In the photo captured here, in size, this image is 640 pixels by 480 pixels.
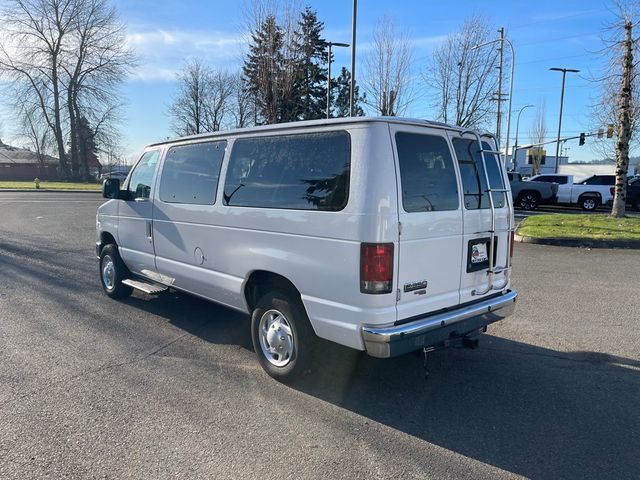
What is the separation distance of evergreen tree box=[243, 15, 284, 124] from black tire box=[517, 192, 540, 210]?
1236 centimetres

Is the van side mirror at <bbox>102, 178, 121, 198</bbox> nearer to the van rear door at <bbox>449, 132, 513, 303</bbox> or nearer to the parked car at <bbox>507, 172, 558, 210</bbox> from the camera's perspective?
the van rear door at <bbox>449, 132, 513, 303</bbox>

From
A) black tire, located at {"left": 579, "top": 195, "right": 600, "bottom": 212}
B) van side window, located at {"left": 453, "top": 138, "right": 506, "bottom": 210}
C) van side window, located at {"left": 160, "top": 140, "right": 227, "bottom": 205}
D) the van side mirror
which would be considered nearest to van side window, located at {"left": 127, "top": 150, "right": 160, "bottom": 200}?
the van side mirror

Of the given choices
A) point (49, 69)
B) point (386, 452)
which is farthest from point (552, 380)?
point (49, 69)

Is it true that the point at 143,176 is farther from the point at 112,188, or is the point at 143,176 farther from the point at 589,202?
the point at 589,202

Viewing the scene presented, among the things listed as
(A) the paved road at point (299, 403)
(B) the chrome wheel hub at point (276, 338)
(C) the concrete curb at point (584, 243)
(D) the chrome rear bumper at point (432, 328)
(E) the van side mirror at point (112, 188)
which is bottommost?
(A) the paved road at point (299, 403)

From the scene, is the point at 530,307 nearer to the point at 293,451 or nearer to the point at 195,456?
the point at 293,451

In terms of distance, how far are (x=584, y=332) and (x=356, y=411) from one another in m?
3.26

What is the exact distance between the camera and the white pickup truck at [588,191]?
23062 millimetres

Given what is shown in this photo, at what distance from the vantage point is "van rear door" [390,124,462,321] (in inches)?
140

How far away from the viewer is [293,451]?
10.3 feet

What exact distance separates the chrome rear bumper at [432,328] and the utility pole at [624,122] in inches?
517

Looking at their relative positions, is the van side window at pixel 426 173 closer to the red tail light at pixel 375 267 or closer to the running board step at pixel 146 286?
the red tail light at pixel 375 267

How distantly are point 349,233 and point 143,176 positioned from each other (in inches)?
144

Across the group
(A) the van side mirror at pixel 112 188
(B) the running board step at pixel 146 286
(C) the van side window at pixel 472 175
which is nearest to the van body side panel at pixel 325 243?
(C) the van side window at pixel 472 175
